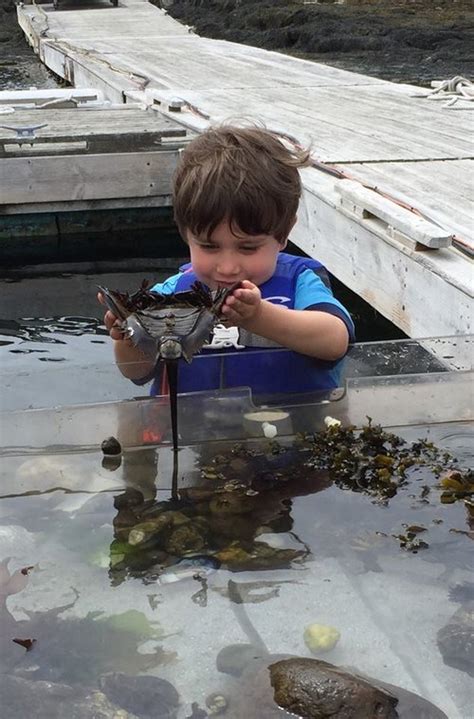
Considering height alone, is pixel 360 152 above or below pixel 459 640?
below

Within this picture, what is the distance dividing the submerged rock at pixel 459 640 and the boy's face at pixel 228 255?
4.72 feet

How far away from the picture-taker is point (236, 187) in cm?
296

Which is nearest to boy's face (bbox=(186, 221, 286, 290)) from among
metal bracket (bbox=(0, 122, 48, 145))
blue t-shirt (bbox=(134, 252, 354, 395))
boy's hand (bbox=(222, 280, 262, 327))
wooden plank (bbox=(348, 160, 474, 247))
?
blue t-shirt (bbox=(134, 252, 354, 395))

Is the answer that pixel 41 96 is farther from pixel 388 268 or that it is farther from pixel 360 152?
pixel 388 268

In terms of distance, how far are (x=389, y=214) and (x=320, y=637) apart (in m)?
3.73

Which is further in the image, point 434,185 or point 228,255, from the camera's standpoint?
point 434,185

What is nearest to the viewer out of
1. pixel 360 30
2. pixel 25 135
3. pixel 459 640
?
pixel 459 640

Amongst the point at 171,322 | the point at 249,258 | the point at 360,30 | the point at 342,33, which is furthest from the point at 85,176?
the point at 360,30

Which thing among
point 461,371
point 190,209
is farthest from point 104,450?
point 461,371

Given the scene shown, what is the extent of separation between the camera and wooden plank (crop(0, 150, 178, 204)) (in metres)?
7.75

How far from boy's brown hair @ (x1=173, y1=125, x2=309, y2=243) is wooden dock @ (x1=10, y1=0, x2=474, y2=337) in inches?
59.0

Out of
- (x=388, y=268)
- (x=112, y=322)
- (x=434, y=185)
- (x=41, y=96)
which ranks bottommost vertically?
(x=41, y=96)

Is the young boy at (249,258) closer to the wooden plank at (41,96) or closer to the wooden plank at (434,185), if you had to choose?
the wooden plank at (434,185)

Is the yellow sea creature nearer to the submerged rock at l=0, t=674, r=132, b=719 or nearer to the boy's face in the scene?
the submerged rock at l=0, t=674, r=132, b=719
